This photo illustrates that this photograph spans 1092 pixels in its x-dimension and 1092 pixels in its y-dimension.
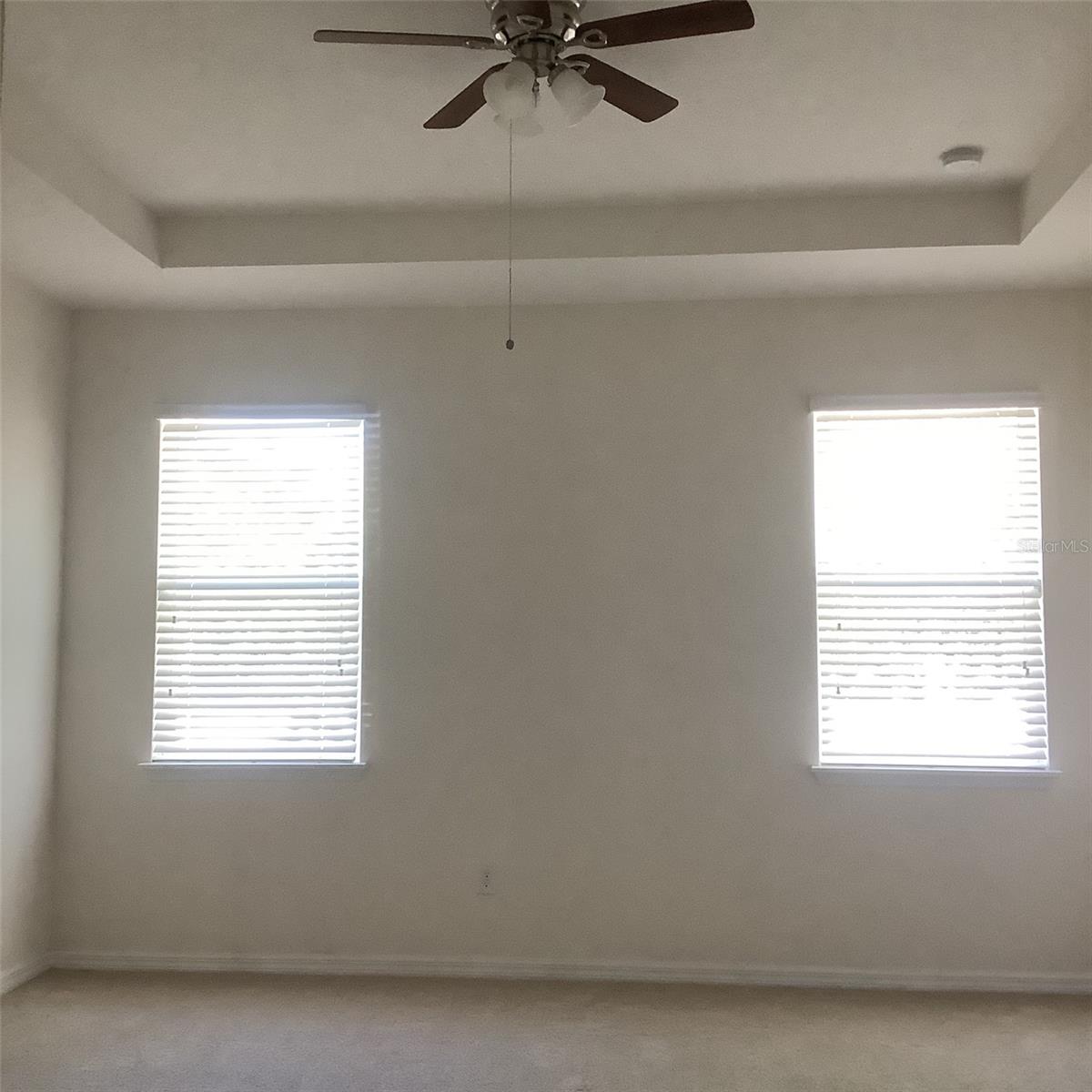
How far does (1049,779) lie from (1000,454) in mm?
1336

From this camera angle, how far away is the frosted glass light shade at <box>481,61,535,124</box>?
2.42 metres

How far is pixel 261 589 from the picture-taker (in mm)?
4410

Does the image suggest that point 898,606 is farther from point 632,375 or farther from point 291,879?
point 291,879

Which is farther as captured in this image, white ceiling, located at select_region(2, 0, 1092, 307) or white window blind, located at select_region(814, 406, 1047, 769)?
white window blind, located at select_region(814, 406, 1047, 769)

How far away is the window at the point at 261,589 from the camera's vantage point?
4359mm

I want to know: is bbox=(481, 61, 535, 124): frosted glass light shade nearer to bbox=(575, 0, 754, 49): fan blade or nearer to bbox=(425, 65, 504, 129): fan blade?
bbox=(425, 65, 504, 129): fan blade

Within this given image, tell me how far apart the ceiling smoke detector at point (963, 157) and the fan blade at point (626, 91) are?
1.29 meters

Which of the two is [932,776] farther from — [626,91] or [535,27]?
[535,27]

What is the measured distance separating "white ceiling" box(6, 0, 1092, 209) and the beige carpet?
3.03m

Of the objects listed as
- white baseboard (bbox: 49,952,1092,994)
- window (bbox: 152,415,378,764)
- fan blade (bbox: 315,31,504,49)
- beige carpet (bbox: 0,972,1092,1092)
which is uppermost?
fan blade (bbox: 315,31,504,49)

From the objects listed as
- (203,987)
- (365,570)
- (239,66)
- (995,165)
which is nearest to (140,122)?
(239,66)

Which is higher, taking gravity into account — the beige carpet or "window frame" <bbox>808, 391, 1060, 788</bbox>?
"window frame" <bbox>808, 391, 1060, 788</bbox>

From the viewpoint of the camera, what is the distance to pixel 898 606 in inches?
166

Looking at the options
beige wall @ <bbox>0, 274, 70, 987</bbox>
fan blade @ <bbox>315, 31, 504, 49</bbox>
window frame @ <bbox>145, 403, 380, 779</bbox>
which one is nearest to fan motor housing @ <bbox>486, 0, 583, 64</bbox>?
fan blade @ <bbox>315, 31, 504, 49</bbox>
